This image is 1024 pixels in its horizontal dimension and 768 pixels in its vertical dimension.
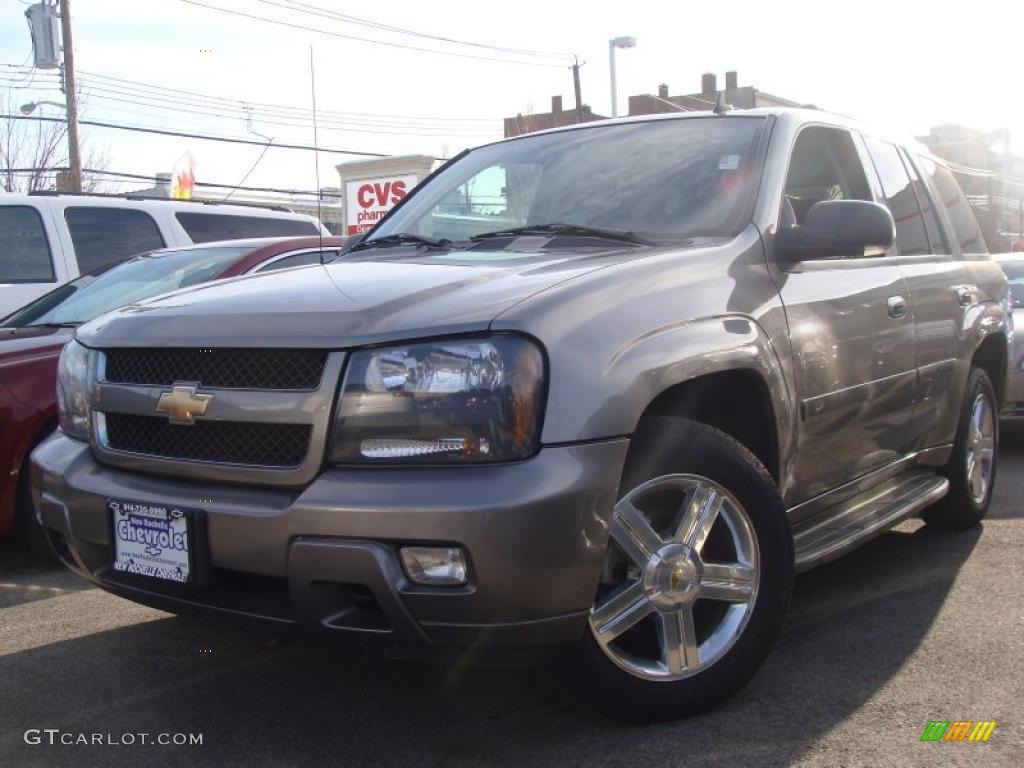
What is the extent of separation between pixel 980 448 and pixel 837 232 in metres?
2.46

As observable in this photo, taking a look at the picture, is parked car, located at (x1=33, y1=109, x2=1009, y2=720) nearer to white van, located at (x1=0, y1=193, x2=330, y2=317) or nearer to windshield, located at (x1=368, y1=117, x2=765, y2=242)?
windshield, located at (x1=368, y1=117, x2=765, y2=242)

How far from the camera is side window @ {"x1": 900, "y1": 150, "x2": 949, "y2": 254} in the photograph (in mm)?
5020

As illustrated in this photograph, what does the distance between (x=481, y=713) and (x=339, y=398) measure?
1.09 metres

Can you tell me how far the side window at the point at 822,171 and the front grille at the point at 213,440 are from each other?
204 centimetres

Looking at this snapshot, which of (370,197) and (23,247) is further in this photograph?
(370,197)

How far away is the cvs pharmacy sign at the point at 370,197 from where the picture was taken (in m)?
16.8

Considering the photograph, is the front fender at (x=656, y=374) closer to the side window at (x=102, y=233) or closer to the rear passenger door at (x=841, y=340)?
the rear passenger door at (x=841, y=340)

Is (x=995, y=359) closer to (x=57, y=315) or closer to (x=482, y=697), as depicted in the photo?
(x=482, y=697)

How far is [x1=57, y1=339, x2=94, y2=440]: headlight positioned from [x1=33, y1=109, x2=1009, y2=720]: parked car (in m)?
0.01

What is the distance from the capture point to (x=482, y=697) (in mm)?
3324

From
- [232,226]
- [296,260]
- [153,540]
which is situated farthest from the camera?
[232,226]

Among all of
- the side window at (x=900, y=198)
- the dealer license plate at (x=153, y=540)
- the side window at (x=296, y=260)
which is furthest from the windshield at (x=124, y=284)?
the side window at (x=900, y=198)

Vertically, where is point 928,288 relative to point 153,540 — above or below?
above

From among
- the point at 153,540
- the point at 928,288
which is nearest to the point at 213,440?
the point at 153,540
